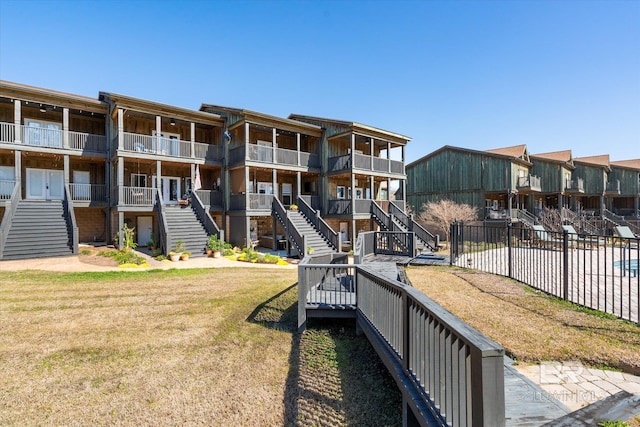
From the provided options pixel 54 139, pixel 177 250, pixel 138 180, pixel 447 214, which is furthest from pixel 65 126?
pixel 447 214

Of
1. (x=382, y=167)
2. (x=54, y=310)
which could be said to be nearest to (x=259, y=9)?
(x=382, y=167)

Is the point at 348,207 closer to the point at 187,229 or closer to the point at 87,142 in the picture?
the point at 187,229

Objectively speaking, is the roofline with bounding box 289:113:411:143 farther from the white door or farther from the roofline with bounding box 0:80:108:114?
the white door

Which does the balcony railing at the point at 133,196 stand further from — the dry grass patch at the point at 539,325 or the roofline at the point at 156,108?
the dry grass patch at the point at 539,325

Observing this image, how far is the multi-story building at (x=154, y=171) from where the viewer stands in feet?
49.3

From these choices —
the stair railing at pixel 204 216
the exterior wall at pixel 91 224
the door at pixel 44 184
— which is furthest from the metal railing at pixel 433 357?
the door at pixel 44 184

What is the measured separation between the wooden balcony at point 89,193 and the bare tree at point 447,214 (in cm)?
2390

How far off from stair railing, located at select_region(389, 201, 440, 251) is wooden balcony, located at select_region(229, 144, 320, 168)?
23.7 feet

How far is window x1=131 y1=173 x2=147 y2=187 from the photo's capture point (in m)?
18.5

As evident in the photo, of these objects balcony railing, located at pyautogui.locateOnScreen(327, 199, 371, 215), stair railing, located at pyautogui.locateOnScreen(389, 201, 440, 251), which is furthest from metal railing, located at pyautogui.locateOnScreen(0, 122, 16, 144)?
stair railing, located at pyautogui.locateOnScreen(389, 201, 440, 251)

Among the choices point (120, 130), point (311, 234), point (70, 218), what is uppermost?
point (120, 130)

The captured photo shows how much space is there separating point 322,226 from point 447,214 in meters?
12.5

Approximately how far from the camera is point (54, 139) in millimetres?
16109

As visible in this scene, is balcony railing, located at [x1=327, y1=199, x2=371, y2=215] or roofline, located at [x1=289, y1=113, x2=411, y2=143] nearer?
balcony railing, located at [x1=327, y1=199, x2=371, y2=215]
